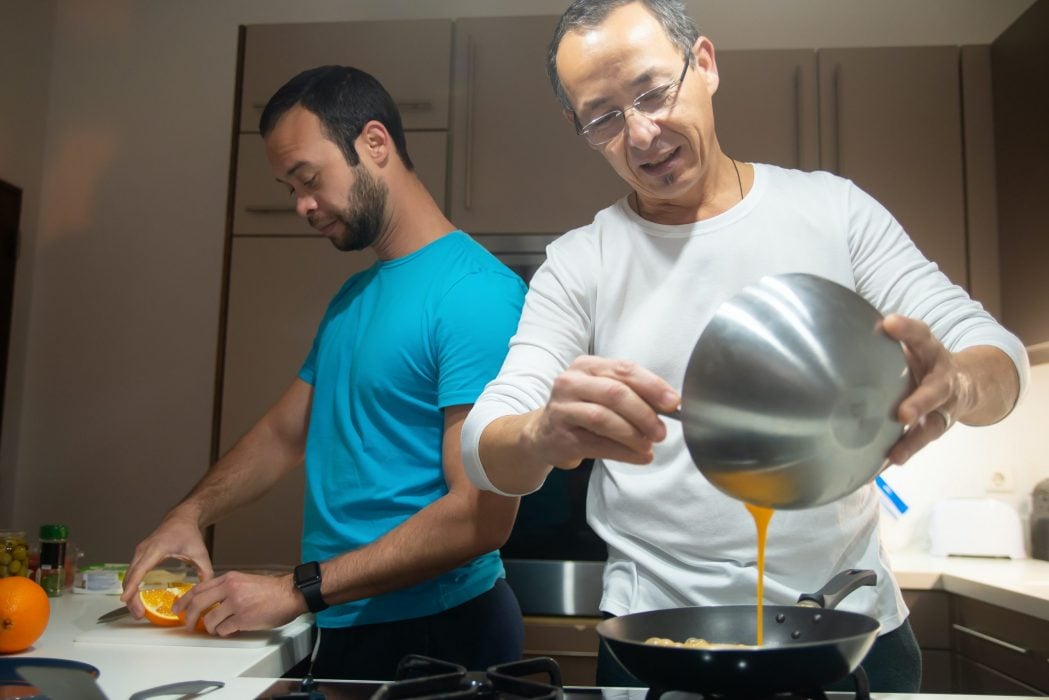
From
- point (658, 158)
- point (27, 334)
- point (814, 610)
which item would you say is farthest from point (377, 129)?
point (27, 334)

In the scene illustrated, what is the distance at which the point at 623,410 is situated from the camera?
0.77 m

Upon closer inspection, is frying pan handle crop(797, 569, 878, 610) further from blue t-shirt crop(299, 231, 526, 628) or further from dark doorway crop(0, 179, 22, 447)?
dark doorway crop(0, 179, 22, 447)

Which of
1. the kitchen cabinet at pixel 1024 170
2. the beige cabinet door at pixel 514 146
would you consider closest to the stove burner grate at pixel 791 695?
the kitchen cabinet at pixel 1024 170

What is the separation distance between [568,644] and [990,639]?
883 mm

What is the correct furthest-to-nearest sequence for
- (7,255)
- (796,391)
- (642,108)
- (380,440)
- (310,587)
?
1. (7,255)
2. (380,440)
3. (310,587)
4. (642,108)
5. (796,391)

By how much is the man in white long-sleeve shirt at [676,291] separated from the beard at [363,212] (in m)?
0.49

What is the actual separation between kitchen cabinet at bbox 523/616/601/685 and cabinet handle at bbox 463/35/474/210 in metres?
1.07

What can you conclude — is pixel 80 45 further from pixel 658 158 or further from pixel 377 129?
pixel 658 158

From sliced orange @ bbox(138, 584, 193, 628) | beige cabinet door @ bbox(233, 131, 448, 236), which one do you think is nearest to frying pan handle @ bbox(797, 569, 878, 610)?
sliced orange @ bbox(138, 584, 193, 628)

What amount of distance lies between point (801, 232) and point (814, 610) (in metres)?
0.45

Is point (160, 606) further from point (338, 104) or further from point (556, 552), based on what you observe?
point (556, 552)

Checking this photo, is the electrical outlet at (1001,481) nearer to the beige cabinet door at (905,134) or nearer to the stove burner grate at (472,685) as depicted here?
the beige cabinet door at (905,134)

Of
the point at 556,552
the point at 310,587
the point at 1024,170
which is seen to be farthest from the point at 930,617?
the point at 310,587

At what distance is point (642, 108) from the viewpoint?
1.06 m
